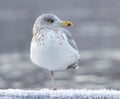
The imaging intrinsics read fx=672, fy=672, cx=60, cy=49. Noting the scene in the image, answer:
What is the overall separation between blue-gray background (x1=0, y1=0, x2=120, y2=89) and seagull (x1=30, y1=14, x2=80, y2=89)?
121 inches

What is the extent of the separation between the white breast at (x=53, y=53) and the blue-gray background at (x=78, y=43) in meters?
3.17

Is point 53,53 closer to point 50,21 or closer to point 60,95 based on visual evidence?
point 50,21

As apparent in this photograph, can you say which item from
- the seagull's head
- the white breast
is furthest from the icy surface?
the seagull's head

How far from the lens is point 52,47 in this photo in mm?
2766

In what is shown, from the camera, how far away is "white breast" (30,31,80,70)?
2.74m

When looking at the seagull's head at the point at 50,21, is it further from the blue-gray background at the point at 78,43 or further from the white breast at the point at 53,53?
the blue-gray background at the point at 78,43

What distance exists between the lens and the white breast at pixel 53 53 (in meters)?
2.74

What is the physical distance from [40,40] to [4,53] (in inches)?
237

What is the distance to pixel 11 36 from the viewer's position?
1102cm

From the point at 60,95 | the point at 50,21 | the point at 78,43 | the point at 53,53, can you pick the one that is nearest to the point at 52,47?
the point at 53,53

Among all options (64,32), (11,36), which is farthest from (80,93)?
(11,36)

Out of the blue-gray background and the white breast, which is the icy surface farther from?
the blue-gray background

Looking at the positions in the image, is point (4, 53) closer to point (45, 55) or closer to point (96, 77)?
point (96, 77)

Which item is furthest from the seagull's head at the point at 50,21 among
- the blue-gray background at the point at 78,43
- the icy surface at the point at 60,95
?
the blue-gray background at the point at 78,43
